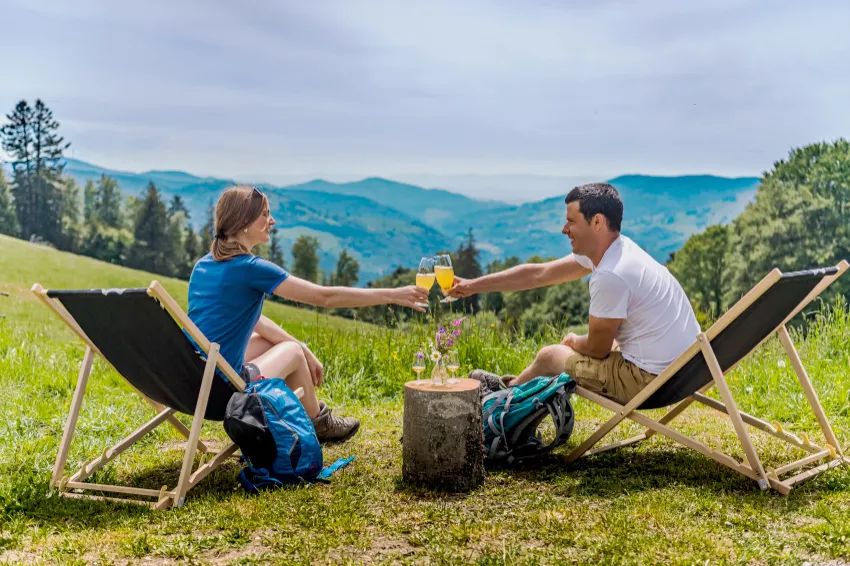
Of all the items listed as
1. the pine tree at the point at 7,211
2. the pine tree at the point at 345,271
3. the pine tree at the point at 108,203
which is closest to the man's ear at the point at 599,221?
the pine tree at the point at 7,211

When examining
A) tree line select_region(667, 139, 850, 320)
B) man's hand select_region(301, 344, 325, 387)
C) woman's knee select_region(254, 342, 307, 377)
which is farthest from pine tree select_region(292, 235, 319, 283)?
woman's knee select_region(254, 342, 307, 377)

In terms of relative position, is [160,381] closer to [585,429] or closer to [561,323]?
[585,429]

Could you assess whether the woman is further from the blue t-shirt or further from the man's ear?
the man's ear

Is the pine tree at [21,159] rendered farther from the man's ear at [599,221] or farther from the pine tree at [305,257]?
the man's ear at [599,221]

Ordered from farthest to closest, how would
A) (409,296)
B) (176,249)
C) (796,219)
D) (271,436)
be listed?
(176,249), (796,219), (409,296), (271,436)

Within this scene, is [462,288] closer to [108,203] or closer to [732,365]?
[732,365]

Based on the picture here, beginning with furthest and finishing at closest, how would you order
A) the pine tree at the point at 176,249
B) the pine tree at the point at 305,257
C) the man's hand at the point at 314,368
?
the pine tree at the point at 305,257 → the pine tree at the point at 176,249 → the man's hand at the point at 314,368

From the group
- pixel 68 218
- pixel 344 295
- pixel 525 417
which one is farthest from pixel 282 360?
pixel 68 218

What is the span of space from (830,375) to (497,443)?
126 inches

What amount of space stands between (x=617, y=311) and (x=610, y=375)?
1.19 ft

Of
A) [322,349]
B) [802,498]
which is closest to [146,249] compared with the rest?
[322,349]

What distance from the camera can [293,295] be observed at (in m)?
3.79

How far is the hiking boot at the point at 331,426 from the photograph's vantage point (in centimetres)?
455

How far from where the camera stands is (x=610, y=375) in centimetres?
399
